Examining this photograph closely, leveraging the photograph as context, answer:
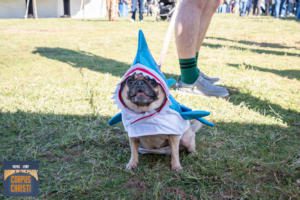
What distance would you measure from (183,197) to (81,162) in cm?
70

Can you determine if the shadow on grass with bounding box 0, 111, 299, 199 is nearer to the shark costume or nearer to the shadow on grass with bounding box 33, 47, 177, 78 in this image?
the shark costume

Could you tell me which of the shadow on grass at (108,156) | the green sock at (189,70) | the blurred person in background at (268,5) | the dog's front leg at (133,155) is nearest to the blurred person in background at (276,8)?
the blurred person in background at (268,5)

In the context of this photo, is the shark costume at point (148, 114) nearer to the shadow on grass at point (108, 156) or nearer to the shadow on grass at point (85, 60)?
the shadow on grass at point (108, 156)

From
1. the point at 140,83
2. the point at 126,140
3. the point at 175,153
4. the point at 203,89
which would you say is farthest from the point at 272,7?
the point at 140,83

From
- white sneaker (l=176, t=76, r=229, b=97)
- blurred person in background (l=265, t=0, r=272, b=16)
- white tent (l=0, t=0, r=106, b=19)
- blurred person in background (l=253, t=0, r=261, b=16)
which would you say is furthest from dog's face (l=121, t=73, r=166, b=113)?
white tent (l=0, t=0, r=106, b=19)

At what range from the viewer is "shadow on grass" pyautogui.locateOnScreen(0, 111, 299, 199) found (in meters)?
1.75

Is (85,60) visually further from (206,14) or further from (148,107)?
(148,107)

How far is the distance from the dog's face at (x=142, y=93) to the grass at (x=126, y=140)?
0.39 m

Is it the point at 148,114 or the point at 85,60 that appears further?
the point at 85,60

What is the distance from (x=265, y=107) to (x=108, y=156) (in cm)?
162

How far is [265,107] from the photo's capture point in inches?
117

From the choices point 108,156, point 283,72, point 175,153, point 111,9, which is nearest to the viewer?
point 175,153

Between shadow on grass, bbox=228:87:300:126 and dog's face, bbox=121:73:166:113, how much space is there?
4.46 feet

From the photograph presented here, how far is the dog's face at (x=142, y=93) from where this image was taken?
68.6 inches
